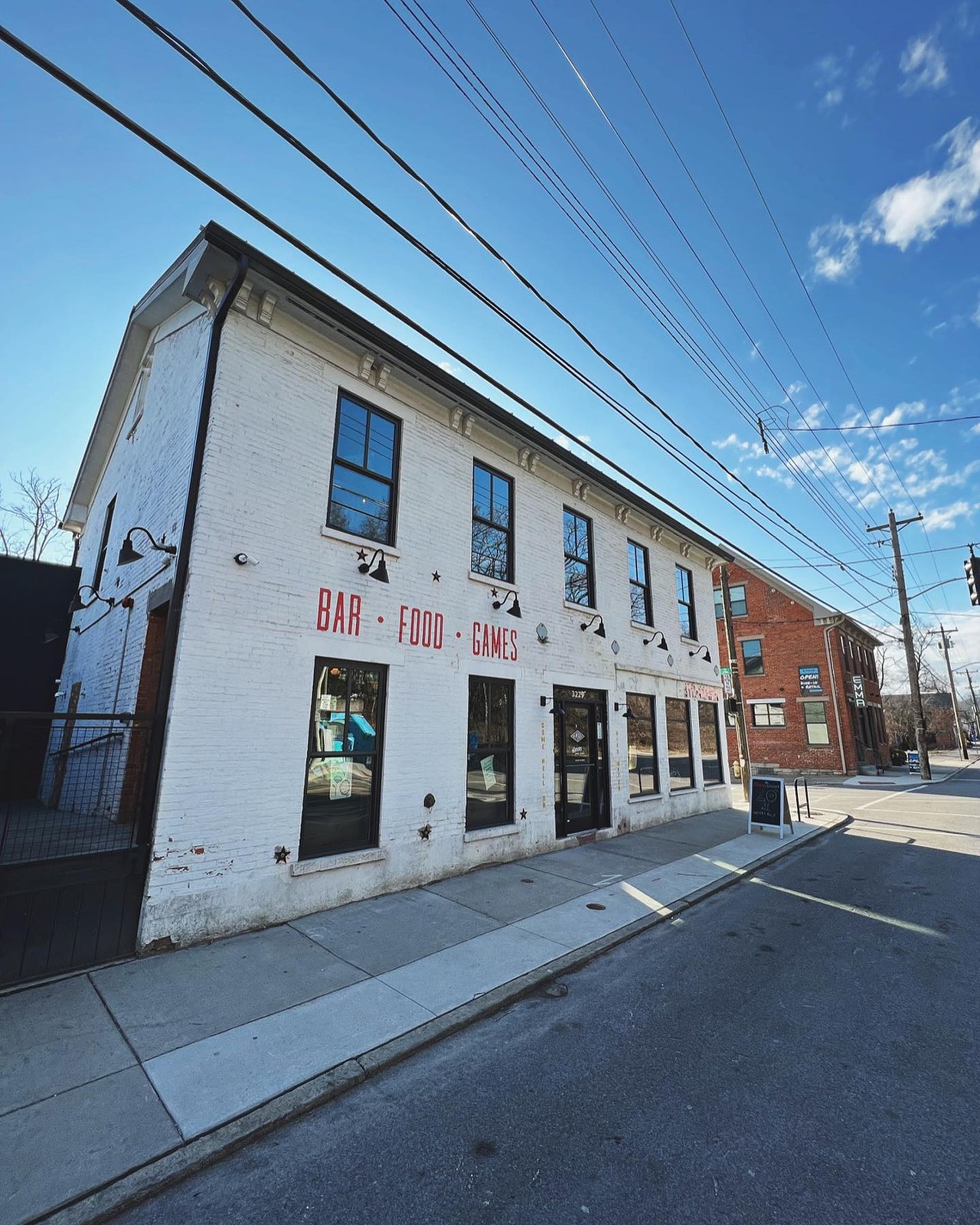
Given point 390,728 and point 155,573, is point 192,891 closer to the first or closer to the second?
point 390,728

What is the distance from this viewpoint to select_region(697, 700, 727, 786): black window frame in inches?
568

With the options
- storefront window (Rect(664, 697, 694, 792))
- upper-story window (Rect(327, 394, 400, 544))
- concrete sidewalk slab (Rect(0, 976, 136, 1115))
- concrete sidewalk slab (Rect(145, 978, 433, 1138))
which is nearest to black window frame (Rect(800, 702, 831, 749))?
storefront window (Rect(664, 697, 694, 792))

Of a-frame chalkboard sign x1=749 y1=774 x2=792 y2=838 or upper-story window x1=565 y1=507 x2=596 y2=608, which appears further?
a-frame chalkboard sign x1=749 y1=774 x2=792 y2=838

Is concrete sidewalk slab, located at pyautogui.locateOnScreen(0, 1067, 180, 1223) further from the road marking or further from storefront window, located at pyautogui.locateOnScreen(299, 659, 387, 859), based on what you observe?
the road marking

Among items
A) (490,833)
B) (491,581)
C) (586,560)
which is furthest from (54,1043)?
(586,560)

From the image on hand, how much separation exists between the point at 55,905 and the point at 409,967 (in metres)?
3.11

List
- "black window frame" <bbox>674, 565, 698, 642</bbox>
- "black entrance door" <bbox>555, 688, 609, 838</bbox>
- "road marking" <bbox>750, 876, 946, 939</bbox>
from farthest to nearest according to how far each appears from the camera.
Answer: "black window frame" <bbox>674, 565, 698, 642</bbox>, "black entrance door" <bbox>555, 688, 609, 838</bbox>, "road marking" <bbox>750, 876, 946, 939</bbox>

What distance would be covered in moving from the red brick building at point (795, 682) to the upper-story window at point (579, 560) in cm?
1682

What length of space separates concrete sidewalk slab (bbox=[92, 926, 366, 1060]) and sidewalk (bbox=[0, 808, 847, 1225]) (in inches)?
0.6

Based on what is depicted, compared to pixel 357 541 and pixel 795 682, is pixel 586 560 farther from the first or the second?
pixel 795 682

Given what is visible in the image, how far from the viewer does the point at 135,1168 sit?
2.76 meters

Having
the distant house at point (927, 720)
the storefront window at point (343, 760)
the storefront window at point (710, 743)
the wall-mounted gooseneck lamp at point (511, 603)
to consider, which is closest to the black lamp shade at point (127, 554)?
the storefront window at point (343, 760)

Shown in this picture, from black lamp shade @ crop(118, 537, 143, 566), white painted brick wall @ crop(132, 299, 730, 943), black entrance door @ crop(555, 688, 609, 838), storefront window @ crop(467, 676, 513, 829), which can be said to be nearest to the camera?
white painted brick wall @ crop(132, 299, 730, 943)

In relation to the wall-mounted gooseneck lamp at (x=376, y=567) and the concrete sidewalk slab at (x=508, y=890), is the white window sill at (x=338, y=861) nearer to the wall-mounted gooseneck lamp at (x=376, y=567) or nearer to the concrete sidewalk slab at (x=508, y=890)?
the concrete sidewalk slab at (x=508, y=890)
